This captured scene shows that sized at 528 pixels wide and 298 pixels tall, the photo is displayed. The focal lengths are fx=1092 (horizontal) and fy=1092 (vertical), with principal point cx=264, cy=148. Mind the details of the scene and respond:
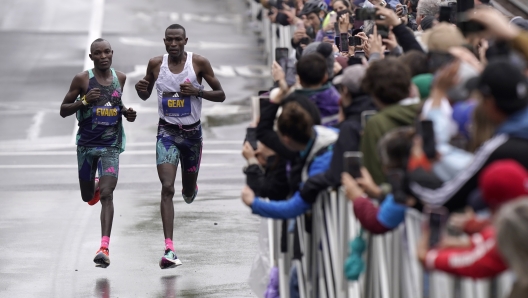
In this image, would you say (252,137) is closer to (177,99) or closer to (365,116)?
(365,116)

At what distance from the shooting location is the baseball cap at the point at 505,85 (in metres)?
3.99

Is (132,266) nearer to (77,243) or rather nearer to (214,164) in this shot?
(77,243)

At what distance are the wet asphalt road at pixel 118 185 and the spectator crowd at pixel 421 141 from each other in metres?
2.51

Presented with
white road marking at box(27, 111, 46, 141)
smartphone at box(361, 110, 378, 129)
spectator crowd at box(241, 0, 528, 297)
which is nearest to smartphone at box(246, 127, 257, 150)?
spectator crowd at box(241, 0, 528, 297)

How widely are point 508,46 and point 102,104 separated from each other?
6405 millimetres


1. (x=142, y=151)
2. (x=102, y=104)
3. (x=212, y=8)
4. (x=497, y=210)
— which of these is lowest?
(x=212, y=8)

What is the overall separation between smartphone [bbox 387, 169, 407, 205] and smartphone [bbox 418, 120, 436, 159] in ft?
0.63

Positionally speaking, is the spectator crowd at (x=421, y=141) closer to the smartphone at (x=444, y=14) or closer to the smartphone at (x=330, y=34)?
the smartphone at (x=444, y=14)

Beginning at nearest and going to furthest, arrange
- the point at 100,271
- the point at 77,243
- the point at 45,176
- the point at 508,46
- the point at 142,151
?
1. the point at 508,46
2. the point at 100,271
3. the point at 77,243
4. the point at 45,176
5. the point at 142,151

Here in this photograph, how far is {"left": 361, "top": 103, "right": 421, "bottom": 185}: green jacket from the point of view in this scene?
5.43 metres

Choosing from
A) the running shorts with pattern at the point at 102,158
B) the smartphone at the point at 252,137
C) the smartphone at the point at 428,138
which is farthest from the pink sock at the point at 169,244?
the smartphone at the point at 428,138

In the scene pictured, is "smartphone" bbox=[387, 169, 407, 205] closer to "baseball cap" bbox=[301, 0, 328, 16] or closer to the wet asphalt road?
the wet asphalt road

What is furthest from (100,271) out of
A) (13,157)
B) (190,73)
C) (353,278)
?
(13,157)

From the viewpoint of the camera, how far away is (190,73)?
10.5 metres
